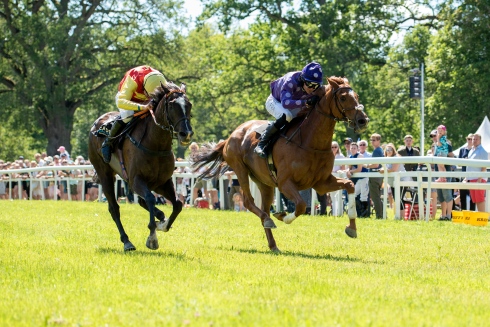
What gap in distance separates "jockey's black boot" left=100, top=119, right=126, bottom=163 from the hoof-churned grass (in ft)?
3.77

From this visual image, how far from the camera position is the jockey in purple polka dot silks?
33.8 ft

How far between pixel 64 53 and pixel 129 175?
29.3 metres

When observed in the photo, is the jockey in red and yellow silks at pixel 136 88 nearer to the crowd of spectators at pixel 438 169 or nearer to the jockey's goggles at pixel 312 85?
the jockey's goggles at pixel 312 85

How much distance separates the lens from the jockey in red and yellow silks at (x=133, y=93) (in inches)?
420

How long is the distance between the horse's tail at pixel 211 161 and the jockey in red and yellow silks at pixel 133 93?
218cm

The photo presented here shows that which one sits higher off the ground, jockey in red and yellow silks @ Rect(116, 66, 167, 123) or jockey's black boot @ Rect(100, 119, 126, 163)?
jockey in red and yellow silks @ Rect(116, 66, 167, 123)

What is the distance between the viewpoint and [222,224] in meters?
14.3

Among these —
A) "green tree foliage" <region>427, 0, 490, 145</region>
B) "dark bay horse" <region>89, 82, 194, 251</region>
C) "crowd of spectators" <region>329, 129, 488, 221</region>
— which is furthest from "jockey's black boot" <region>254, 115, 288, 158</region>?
"green tree foliage" <region>427, 0, 490, 145</region>

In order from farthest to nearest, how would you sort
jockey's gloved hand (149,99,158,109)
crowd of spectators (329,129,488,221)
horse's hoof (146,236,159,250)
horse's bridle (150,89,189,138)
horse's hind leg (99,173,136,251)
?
crowd of spectators (329,129,488,221)
horse's hind leg (99,173,136,251)
jockey's gloved hand (149,99,158,109)
horse's bridle (150,89,189,138)
horse's hoof (146,236,159,250)

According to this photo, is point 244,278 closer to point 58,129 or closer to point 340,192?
point 340,192

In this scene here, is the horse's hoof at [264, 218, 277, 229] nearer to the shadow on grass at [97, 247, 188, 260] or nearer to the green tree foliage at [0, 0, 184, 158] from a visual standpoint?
the shadow on grass at [97, 247, 188, 260]

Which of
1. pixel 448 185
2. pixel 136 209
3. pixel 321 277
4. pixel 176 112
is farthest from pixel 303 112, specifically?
pixel 136 209

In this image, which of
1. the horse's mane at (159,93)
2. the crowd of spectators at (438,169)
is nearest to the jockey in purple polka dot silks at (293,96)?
the horse's mane at (159,93)

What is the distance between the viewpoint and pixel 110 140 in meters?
10.9
